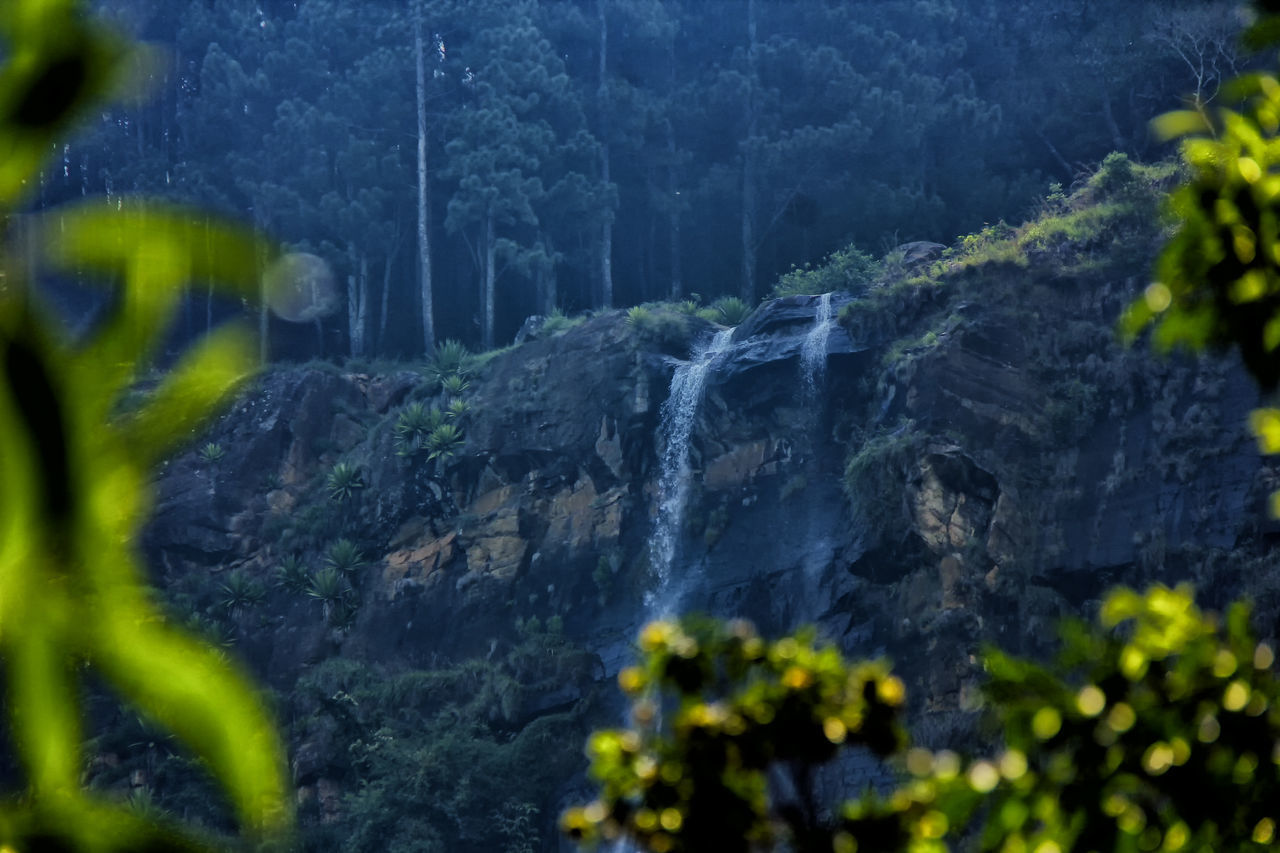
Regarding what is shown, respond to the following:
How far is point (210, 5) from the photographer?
117 ft

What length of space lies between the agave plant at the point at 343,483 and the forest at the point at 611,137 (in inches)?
273

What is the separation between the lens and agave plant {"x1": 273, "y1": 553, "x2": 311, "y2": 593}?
74.5 feet

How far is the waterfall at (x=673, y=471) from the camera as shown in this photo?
20.3 metres

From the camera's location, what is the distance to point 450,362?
87.6 ft

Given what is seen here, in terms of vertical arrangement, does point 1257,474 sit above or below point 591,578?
above

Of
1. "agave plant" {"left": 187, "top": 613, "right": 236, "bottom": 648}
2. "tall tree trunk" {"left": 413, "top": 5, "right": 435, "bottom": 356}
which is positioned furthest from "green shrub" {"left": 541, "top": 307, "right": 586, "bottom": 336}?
"agave plant" {"left": 187, "top": 613, "right": 236, "bottom": 648}

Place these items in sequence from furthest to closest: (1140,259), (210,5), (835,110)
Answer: (210,5)
(835,110)
(1140,259)

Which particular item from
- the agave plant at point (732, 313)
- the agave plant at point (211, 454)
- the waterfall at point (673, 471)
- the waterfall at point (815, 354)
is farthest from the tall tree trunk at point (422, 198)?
the waterfall at point (815, 354)

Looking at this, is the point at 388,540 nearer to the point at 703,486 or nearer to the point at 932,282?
the point at 703,486

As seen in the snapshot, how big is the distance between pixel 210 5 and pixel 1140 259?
87.8 ft

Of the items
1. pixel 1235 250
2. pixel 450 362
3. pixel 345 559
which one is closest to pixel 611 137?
pixel 450 362

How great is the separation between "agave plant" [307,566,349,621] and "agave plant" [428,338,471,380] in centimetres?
494

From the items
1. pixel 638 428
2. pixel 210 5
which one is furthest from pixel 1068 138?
pixel 210 5

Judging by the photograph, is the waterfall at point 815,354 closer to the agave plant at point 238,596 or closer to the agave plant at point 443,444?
the agave plant at point 443,444
